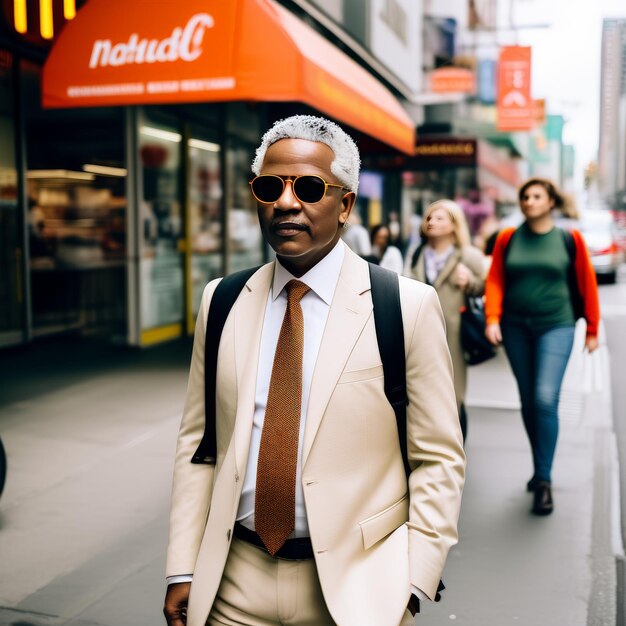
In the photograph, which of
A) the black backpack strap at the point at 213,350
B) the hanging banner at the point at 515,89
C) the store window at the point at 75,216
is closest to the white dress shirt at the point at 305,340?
the black backpack strap at the point at 213,350

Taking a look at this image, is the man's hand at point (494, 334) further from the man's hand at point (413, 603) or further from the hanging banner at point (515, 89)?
the hanging banner at point (515, 89)

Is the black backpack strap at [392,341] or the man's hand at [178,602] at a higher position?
the black backpack strap at [392,341]

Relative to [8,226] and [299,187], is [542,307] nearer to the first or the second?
[299,187]

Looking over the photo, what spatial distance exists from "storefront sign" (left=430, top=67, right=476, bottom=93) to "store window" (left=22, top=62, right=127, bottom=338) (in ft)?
36.5

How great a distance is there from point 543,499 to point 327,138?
3811 mm

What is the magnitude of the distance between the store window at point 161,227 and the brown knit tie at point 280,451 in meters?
9.68

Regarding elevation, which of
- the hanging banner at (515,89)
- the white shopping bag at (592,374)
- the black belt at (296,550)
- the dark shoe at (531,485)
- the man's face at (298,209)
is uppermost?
→ the hanging banner at (515,89)

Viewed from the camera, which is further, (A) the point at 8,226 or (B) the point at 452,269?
(A) the point at 8,226

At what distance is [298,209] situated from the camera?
1989 mm

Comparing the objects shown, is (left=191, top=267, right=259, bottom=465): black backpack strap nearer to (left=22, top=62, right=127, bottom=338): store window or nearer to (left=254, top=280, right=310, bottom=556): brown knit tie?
(left=254, top=280, right=310, bottom=556): brown knit tie

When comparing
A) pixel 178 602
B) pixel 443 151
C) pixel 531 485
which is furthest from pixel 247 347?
pixel 443 151

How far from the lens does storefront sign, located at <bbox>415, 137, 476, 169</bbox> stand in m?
20.1

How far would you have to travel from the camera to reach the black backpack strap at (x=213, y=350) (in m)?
2.20

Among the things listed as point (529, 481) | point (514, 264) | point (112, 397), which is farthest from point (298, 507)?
point (112, 397)
